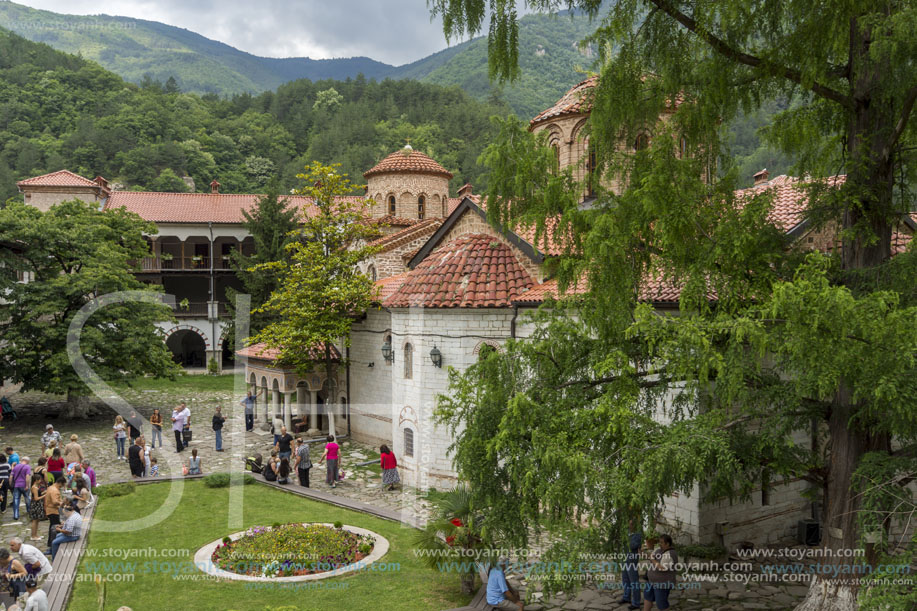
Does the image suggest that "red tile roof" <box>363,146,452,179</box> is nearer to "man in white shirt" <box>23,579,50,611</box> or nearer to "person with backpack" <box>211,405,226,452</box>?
"person with backpack" <box>211,405,226,452</box>

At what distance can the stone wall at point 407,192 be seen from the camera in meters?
23.5

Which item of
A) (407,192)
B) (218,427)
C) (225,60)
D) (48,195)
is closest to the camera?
(218,427)

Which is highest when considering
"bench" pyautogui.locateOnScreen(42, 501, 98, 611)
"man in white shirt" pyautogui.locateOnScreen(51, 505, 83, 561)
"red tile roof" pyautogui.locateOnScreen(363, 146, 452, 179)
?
"red tile roof" pyautogui.locateOnScreen(363, 146, 452, 179)

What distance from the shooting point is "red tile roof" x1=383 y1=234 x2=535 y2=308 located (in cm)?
1394

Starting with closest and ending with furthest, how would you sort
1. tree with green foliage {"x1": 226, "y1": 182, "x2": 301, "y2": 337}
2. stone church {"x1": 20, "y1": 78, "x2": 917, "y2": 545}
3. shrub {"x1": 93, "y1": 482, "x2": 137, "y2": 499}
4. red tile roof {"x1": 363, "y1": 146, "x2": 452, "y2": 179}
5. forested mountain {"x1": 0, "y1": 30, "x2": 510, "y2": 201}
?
1. stone church {"x1": 20, "y1": 78, "x2": 917, "y2": 545}
2. shrub {"x1": 93, "y1": 482, "x2": 137, "y2": 499}
3. red tile roof {"x1": 363, "y1": 146, "x2": 452, "y2": 179}
4. tree with green foliage {"x1": 226, "y1": 182, "x2": 301, "y2": 337}
5. forested mountain {"x1": 0, "y1": 30, "x2": 510, "y2": 201}

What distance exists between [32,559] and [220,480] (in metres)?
5.64

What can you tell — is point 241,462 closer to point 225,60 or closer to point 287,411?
point 287,411

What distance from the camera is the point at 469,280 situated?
14.4 m

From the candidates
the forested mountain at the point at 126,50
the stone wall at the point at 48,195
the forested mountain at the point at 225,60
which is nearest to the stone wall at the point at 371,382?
the stone wall at the point at 48,195

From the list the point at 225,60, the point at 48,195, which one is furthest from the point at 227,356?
the point at 225,60

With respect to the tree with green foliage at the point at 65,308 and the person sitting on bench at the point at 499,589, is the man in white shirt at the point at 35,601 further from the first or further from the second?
the tree with green foliage at the point at 65,308

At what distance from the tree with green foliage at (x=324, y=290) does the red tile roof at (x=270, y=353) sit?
1.8 inches

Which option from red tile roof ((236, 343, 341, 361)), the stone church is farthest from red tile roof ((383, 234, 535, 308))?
red tile roof ((236, 343, 341, 361))

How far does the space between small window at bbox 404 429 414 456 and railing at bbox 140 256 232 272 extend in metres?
21.3
